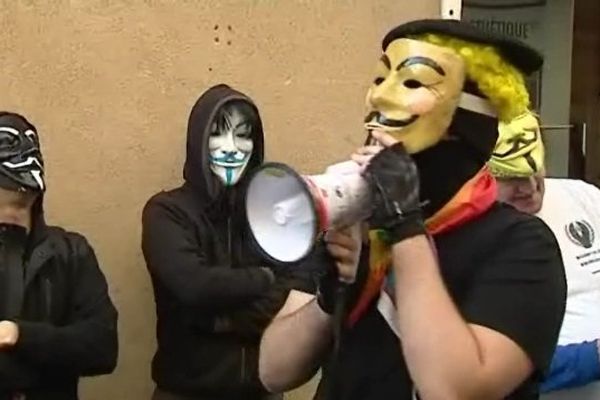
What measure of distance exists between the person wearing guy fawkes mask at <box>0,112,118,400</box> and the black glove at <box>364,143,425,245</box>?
176 cm

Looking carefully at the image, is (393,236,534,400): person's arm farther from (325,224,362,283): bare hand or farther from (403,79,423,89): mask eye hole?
(403,79,423,89): mask eye hole

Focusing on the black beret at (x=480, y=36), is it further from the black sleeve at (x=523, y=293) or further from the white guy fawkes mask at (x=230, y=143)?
the white guy fawkes mask at (x=230, y=143)

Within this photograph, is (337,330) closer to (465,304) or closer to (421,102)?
(465,304)

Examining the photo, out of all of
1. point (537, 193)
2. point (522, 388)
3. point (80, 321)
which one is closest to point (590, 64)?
point (537, 193)

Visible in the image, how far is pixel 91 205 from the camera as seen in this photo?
509cm

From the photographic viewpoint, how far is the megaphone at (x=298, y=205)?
2320mm

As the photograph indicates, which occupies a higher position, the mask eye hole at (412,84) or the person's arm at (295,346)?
the mask eye hole at (412,84)

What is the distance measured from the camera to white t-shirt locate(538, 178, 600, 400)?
411cm

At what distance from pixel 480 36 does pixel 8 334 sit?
73.9 inches

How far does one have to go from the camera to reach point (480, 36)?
2564 millimetres

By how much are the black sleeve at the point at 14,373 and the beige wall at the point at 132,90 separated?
119 cm

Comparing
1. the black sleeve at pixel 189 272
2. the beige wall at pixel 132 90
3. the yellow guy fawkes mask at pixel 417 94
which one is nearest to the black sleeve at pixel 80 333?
the black sleeve at pixel 189 272

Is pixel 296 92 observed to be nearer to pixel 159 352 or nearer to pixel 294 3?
pixel 294 3

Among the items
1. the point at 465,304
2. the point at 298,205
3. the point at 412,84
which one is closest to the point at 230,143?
the point at 412,84
